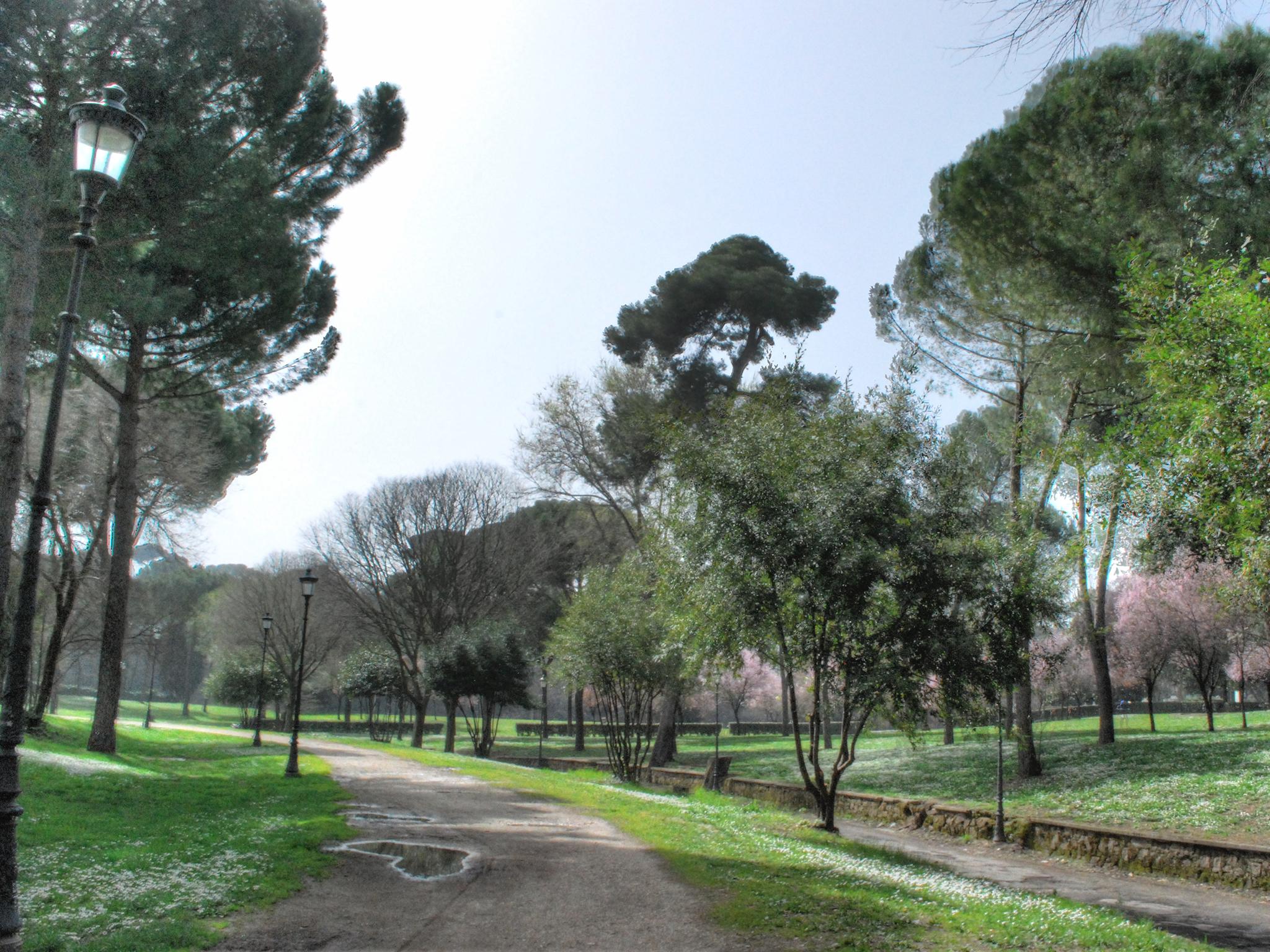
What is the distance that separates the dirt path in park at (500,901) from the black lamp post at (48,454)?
1.39 m

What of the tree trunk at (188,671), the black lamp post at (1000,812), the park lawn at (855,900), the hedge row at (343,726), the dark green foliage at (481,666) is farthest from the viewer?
the tree trunk at (188,671)

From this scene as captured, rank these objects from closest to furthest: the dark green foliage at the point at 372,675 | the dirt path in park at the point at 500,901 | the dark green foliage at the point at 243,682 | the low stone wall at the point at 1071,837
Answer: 1. the dirt path in park at the point at 500,901
2. the low stone wall at the point at 1071,837
3. the dark green foliage at the point at 372,675
4. the dark green foliage at the point at 243,682

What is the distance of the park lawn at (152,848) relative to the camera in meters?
5.33

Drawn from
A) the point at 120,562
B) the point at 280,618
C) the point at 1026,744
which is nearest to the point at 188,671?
the point at 280,618

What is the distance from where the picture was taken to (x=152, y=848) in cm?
790

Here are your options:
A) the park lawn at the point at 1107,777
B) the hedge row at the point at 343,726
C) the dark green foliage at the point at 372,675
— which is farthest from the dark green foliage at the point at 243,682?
the park lawn at the point at 1107,777

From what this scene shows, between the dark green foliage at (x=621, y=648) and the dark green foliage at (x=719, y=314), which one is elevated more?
the dark green foliage at (x=719, y=314)

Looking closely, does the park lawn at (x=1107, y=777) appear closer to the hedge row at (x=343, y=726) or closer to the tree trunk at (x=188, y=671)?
the hedge row at (x=343, y=726)

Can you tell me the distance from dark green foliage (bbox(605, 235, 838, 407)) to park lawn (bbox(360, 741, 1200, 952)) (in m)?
17.6

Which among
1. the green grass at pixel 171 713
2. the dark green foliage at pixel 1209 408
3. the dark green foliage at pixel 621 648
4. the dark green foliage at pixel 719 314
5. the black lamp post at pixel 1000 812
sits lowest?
the green grass at pixel 171 713

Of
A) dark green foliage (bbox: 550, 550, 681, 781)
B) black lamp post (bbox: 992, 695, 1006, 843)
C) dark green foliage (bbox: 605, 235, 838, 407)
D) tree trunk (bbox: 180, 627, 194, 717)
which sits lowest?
tree trunk (bbox: 180, 627, 194, 717)

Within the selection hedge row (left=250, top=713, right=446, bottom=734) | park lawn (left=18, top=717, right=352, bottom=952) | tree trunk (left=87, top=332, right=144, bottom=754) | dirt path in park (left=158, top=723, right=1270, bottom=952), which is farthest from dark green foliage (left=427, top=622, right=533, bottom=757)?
hedge row (left=250, top=713, right=446, bottom=734)

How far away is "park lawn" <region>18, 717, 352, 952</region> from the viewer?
17.5ft

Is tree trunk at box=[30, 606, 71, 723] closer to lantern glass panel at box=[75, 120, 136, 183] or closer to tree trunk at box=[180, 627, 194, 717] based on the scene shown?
lantern glass panel at box=[75, 120, 136, 183]
